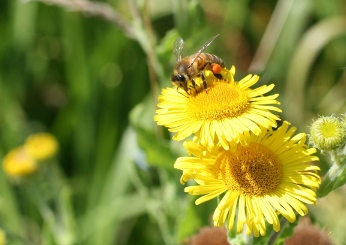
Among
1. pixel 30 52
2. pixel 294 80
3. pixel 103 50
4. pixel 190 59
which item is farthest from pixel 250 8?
pixel 190 59

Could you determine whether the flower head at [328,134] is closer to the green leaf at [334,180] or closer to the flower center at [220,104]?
the green leaf at [334,180]

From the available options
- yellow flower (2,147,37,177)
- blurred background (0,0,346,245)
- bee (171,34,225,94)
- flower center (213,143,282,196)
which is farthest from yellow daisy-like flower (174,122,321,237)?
yellow flower (2,147,37,177)

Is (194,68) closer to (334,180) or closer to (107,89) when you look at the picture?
(334,180)

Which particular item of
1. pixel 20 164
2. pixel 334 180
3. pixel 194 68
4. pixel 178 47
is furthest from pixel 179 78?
pixel 20 164

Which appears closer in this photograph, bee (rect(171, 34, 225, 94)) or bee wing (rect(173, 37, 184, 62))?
bee (rect(171, 34, 225, 94))

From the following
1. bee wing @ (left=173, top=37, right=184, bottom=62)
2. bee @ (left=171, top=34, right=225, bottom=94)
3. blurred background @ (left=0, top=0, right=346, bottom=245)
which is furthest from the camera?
blurred background @ (left=0, top=0, right=346, bottom=245)

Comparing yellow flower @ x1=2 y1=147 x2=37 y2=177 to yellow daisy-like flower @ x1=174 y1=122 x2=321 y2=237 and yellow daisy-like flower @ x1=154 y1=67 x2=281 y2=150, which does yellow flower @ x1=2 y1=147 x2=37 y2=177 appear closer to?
yellow daisy-like flower @ x1=154 y1=67 x2=281 y2=150

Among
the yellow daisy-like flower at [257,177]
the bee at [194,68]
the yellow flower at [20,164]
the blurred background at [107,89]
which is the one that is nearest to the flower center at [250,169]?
the yellow daisy-like flower at [257,177]
